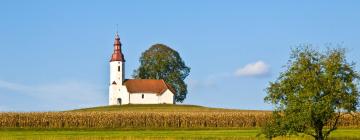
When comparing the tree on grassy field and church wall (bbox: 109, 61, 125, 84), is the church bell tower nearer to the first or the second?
church wall (bbox: 109, 61, 125, 84)

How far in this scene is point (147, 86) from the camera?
130 metres

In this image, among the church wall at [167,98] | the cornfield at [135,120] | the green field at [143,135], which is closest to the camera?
the green field at [143,135]

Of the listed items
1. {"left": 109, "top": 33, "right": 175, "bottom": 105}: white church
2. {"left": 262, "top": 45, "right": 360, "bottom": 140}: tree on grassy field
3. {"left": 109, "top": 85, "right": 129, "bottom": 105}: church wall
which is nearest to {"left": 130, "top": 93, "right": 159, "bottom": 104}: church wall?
{"left": 109, "top": 33, "right": 175, "bottom": 105}: white church

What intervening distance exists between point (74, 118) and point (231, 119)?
15837 mm

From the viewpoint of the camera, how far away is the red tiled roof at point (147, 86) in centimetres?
12962

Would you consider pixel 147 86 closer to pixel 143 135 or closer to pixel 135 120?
pixel 135 120

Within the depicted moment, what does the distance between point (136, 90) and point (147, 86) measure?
6.29ft

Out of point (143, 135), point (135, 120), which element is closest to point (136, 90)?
point (135, 120)

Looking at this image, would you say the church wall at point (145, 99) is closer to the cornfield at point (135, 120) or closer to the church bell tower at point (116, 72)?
the church bell tower at point (116, 72)

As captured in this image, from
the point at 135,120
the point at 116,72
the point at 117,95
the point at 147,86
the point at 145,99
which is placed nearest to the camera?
the point at 135,120

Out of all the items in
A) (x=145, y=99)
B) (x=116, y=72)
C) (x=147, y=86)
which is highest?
(x=116, y=72)

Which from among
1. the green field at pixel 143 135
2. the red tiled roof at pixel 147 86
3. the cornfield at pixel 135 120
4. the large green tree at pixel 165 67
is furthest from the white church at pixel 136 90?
the green field at pixel 143 135

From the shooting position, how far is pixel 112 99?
13150 centimetres

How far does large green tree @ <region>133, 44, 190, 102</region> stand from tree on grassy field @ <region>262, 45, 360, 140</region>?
92.6 metres
